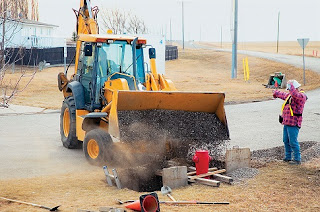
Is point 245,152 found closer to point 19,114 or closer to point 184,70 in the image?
point 19,114

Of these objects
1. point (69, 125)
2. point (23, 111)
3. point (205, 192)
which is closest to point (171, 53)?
point (23, 111)

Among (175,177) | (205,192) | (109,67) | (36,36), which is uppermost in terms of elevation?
(36,36)

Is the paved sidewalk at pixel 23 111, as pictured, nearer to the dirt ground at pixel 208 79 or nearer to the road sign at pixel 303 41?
the dirt ground at pixel 208 79

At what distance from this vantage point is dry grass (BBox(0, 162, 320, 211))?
7.86 metres

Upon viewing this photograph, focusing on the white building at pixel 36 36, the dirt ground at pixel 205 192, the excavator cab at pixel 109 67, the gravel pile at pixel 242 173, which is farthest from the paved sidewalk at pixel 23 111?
the white building at pixel 36 36

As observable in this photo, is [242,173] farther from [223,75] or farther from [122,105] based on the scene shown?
[223,75]

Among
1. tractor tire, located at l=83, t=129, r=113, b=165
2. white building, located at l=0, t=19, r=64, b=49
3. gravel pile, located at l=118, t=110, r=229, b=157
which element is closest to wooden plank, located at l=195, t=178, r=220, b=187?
gravel pile, located at l=118, t=110, r=229, b=157

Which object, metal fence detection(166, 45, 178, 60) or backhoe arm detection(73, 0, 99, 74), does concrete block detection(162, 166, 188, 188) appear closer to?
backhoe arm detection(73, 0, 99, 74)

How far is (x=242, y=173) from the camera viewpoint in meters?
9.86

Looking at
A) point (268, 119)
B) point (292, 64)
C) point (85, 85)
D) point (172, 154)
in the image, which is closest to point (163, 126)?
point (172, 154)

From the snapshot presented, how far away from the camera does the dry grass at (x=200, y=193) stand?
25.8 ft

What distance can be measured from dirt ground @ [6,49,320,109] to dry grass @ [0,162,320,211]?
1402 cm

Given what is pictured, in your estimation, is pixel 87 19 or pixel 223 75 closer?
pixel 87 19

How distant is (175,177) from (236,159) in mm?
1680
